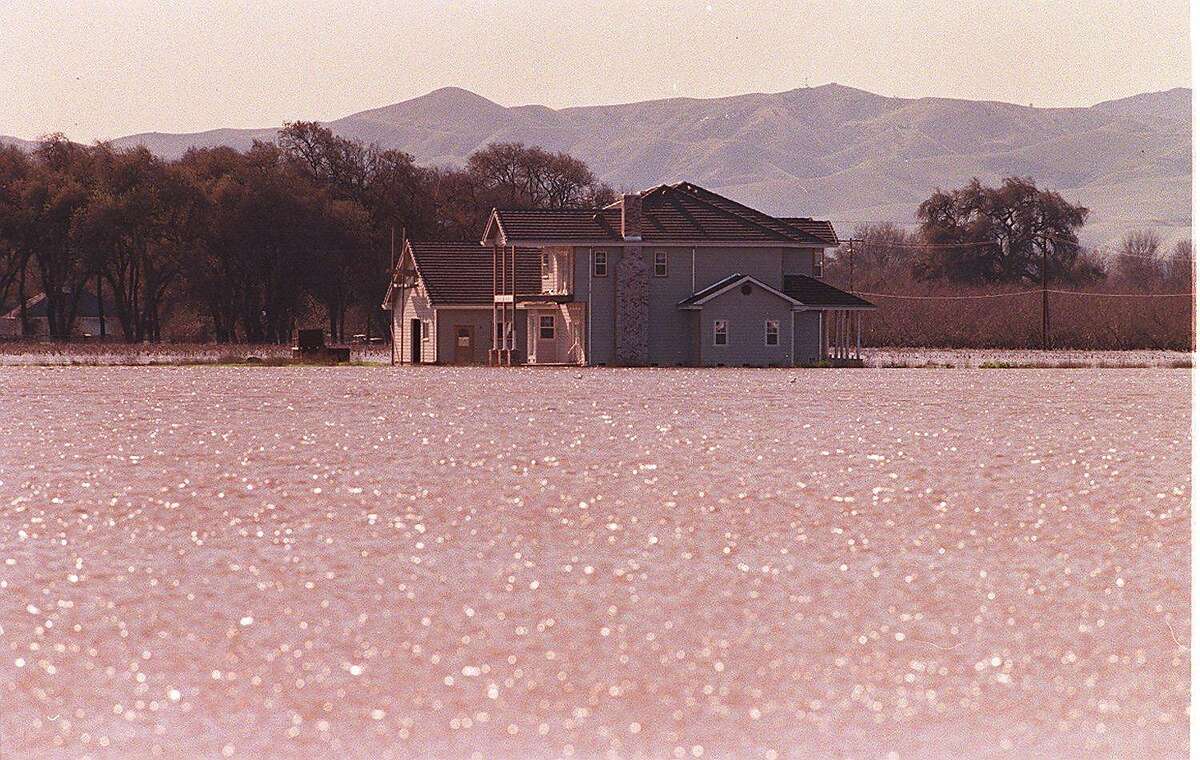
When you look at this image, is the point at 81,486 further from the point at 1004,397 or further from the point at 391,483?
the point at 1004,397

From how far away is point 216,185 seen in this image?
324 ft

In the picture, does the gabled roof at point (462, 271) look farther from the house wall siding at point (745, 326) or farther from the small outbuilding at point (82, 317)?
the small outbuilding at point (82, 317)

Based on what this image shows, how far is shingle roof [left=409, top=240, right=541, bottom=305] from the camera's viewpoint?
75.7 m

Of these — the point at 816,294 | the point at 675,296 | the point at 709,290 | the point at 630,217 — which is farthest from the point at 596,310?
the point at 816,294

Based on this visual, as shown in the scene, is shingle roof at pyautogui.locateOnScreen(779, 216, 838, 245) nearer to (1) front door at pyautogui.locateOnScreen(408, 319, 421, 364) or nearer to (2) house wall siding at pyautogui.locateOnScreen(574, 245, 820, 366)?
(2) house wall siding at pyautogui.locateOnScreen(574, 245, 820, 366)

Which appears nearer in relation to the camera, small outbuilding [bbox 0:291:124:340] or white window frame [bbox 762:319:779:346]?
white window frame [bbox 762:319:779:346]

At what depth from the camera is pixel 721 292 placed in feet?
227

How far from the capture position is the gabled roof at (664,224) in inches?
2768

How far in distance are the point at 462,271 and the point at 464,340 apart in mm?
2800

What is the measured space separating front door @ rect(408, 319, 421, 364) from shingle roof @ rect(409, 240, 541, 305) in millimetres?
2818

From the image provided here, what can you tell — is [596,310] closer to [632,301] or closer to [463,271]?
[632,301]

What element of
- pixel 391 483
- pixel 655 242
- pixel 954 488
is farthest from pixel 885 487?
pixel 655 242

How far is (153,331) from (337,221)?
1180cm

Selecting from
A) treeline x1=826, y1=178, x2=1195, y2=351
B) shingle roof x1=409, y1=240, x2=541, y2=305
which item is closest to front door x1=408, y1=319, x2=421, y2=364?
shingle roof x1=409, y1=240, x2=541, y2=305
